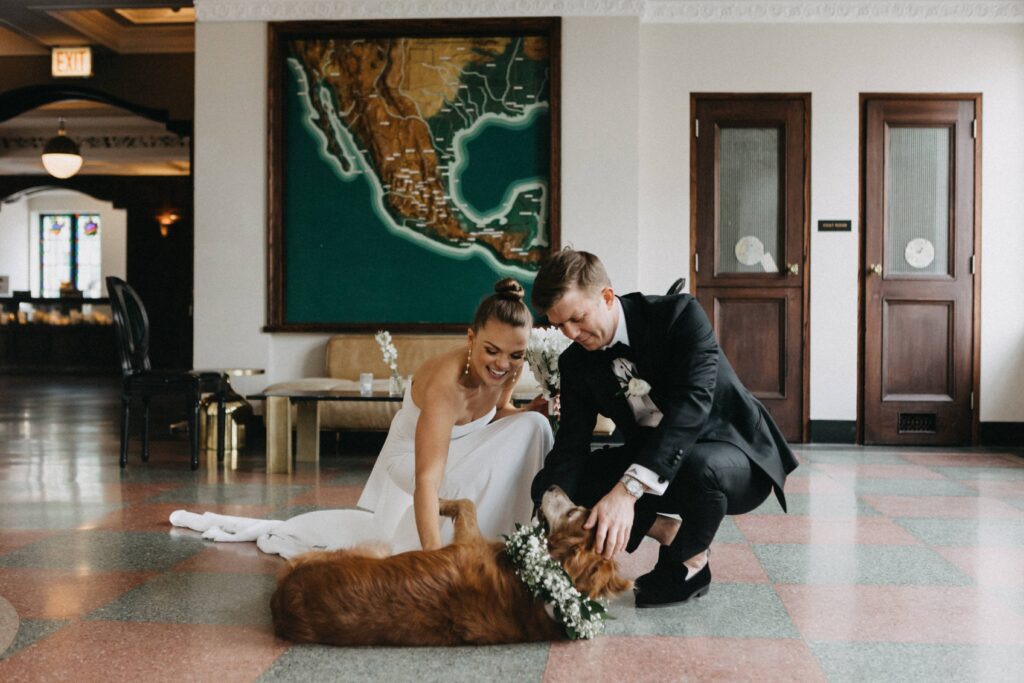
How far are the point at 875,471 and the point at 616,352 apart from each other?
3643mm

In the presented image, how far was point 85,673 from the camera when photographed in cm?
208

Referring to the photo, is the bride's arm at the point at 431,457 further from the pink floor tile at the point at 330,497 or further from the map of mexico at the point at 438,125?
the map of mexico at the point at 438,125

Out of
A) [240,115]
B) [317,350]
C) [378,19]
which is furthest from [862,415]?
[240,115]

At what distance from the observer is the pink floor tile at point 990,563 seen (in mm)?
3008

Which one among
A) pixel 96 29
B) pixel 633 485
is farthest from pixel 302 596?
pixel 96 29

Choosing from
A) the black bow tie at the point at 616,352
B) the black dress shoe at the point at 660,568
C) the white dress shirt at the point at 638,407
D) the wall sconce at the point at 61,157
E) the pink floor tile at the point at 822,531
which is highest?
the wall sconce at the point at 61,157

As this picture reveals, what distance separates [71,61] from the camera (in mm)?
9117

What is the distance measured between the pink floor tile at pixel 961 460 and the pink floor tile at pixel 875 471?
281mm

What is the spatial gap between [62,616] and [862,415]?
5.93 meters

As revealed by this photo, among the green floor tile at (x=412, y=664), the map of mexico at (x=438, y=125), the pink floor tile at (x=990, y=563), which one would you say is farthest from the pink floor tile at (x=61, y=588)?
the map of mexico at (x=438, y=125)

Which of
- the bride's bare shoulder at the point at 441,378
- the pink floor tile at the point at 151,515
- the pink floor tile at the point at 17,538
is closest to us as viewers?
the bride's bare shoulder at the point at 441,378

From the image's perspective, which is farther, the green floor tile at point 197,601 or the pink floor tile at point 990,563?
the pink floor tile at point 990,563

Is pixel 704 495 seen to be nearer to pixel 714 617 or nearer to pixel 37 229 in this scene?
pixel 714 617

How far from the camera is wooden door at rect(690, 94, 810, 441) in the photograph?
6973 mm
